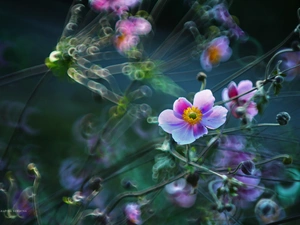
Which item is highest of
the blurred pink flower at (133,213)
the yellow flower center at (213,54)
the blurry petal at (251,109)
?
the blurry petal at (251,109)

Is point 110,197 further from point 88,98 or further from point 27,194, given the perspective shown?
point 88,98

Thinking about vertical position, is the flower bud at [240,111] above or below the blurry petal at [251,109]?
above

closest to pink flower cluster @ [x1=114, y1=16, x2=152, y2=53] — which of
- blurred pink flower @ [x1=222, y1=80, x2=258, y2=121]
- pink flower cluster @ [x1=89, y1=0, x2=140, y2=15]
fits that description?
pink flower cluster @ [x1=89, y1=0, x2=140, y2=15]

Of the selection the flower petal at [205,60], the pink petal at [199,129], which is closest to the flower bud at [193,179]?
the pink petal at [199,129]

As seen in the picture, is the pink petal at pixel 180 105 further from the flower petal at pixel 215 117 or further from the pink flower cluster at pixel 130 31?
the pink flower cluster at pixel 130 31

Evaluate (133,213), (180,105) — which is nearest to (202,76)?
(180,105)

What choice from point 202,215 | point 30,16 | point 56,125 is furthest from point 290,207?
point 30,16

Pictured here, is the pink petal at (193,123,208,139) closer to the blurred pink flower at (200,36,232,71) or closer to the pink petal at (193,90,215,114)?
the pink petal at (193,90,215,114)
